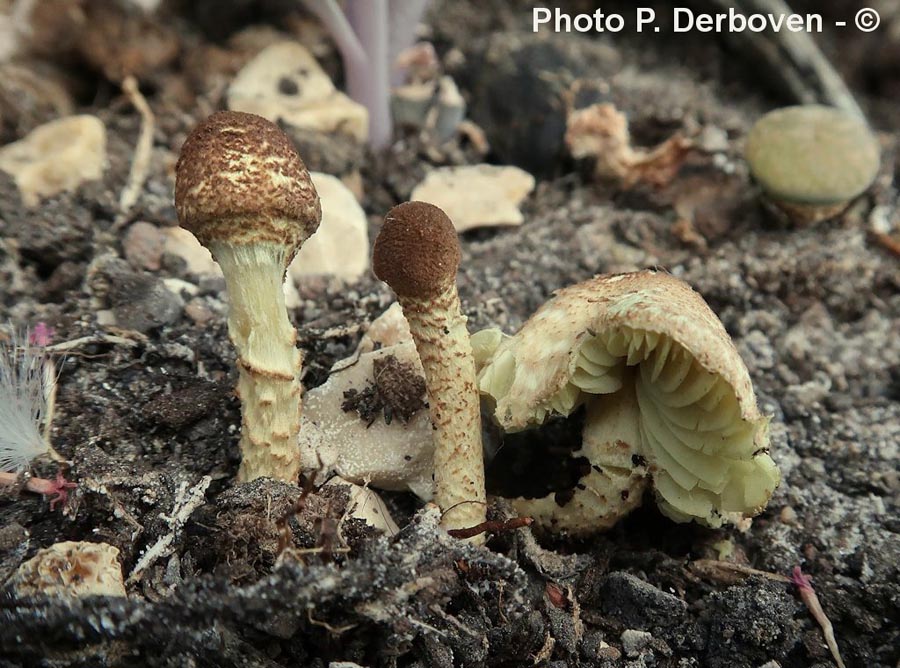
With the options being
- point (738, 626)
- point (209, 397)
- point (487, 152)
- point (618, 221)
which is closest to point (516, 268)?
point (618, 221)

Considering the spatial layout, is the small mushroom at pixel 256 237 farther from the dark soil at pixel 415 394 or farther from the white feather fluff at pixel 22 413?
the white feather fluff at pixel 22 413

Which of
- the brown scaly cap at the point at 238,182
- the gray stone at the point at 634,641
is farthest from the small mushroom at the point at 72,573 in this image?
the gray stone at the point at 634,641

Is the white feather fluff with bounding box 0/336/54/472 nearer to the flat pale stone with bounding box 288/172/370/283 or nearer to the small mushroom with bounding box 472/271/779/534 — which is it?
the flat pale stone with bounding box 288/172/370/283

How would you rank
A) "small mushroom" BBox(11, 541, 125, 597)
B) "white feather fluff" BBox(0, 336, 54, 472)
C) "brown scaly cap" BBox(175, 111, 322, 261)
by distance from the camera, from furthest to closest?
"white feather fluff" BBox(0, 336, 54, 472)
"brown scaly cap" BBox(175, 111, 322, 261)
"small mushroom" BBox(11, 541, 125, 597)

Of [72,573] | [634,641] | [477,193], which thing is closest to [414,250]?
[72,573]

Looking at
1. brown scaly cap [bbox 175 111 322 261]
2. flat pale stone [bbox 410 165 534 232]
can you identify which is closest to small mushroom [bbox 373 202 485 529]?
brown scaly cap [bbox 175 111 322 261]
